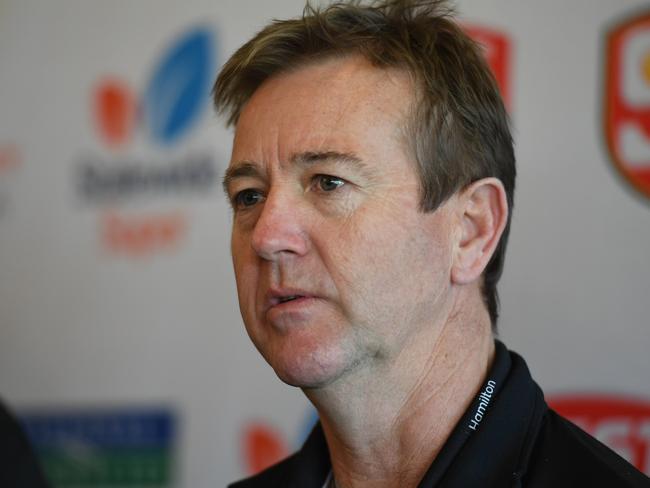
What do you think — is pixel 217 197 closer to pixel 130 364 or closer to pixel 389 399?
pixel 130 364

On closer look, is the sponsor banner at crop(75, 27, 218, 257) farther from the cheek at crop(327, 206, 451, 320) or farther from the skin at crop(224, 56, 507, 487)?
the cheek at crop(327, 206, 451, 320)

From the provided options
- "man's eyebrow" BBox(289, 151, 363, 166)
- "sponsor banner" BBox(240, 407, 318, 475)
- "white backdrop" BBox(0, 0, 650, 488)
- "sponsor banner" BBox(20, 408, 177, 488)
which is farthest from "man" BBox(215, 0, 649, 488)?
"sponsor banner" BBox(20, 408, 177, 488)

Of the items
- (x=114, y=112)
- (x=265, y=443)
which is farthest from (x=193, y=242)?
(x=265, y=443)

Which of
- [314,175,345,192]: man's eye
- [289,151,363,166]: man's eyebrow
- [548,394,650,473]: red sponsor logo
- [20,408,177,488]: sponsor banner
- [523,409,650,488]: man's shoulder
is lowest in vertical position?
[20,408,177,488]: sponsor banner

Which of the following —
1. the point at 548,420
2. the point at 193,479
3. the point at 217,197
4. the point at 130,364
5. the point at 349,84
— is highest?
the point at 349,84

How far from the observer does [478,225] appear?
110 centimetres

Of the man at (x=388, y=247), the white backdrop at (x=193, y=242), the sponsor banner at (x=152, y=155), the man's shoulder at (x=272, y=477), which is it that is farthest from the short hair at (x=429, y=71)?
the sponsor banner at (x=152, y=155)

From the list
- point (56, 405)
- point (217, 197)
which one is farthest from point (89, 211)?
point (56, 405)

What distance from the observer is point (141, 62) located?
2.01 m

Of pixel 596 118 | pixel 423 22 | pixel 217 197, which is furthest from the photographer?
pixel 217 197

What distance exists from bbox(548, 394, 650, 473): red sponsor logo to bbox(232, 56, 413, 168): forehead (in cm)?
85

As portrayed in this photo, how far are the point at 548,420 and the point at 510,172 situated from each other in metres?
0.33

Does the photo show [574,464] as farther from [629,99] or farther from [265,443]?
[265,443]

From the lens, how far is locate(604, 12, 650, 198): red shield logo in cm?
162
